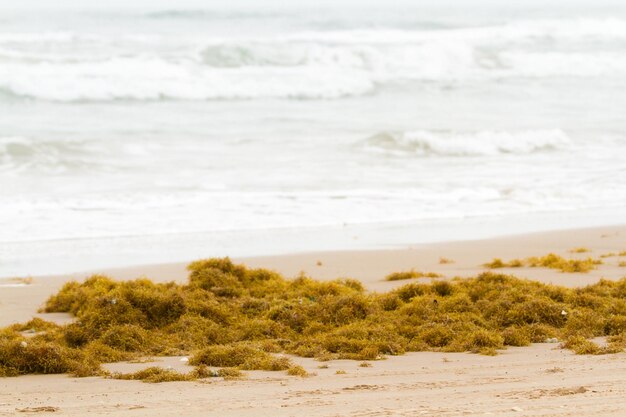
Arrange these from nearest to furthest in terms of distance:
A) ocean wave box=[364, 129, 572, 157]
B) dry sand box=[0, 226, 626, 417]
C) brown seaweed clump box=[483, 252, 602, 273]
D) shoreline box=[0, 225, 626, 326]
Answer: dry sand box=[0, 226, 626, 417] → shoreline box=[0, 225, 626, 326] → brown seaweed clump box=[483, 252, 602, 273] → ocean wave box=[364, 129, 572, 157]

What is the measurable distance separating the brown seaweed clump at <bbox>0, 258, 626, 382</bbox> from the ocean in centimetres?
356

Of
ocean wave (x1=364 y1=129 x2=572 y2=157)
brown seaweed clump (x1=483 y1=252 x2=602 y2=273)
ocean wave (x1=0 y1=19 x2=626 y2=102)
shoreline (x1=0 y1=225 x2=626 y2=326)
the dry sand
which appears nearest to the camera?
the dry sand

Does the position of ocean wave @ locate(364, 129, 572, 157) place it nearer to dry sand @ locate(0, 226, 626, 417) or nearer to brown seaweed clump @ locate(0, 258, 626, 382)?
brown seaweed clump @ locate(0, 258, 626, 382)

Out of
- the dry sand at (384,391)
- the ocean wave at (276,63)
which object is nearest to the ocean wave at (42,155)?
the ocean wave at (276,63)

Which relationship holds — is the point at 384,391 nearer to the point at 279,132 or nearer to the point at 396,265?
the point at 396,265

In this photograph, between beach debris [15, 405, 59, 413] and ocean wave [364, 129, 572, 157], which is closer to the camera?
beach debris [15, 405, 59, 413]

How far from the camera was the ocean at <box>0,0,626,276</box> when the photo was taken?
51.9 ft

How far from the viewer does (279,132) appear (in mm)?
28797

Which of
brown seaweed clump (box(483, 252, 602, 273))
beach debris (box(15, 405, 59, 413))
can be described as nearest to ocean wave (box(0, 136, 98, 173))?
brown seaweed clump (box(483, 252, 602, 273))

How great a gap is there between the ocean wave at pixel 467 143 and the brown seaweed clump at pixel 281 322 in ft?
52.3

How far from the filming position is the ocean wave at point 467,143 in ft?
84.6

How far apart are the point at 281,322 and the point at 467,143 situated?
63.0 ft

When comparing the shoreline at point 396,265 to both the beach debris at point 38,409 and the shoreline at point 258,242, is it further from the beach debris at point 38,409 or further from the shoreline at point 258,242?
the beach debris at point 38,409

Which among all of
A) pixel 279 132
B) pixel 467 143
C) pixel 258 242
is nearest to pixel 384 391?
pixel 258 242
